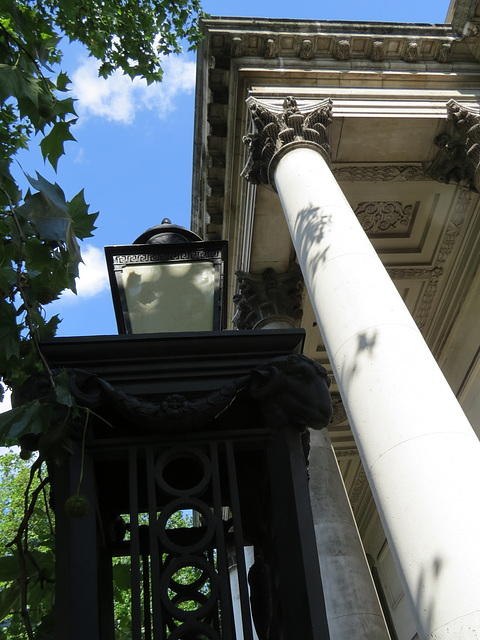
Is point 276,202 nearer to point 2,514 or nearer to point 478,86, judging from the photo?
point 478,86

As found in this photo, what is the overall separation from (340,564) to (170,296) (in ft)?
23.1

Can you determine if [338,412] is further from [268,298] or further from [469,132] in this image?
[469,132]

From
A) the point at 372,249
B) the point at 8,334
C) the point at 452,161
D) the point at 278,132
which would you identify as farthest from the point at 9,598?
the point at 452,161

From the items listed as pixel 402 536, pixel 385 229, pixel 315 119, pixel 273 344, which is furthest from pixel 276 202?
pixel 273 344

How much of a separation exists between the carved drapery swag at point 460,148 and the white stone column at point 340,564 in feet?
16.0

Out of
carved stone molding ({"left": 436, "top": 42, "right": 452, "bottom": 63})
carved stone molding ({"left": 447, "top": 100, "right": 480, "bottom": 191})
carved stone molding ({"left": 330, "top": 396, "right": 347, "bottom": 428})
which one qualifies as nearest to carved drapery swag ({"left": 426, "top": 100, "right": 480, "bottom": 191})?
carved stone molding ({"left": 447, "top": 100, "right": 480, "bottom": 191})

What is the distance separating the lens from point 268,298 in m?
11.9

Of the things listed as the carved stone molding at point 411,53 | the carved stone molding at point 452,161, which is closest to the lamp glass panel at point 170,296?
the carved stone molding at point 452,161

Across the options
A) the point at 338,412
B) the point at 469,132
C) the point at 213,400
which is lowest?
the point at 213,400

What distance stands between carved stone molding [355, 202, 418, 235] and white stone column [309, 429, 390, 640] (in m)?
5.26

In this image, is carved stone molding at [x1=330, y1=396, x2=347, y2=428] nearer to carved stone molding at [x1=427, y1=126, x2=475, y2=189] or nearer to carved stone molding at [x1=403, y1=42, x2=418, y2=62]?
carved stone molding at [x1=427, y1=126, x2=475, y2=189]

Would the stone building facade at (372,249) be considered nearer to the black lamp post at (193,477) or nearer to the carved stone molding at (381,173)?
the carved stone molding at (381,173)

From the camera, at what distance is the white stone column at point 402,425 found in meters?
4.15

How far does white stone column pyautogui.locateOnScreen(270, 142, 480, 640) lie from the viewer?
415cm
